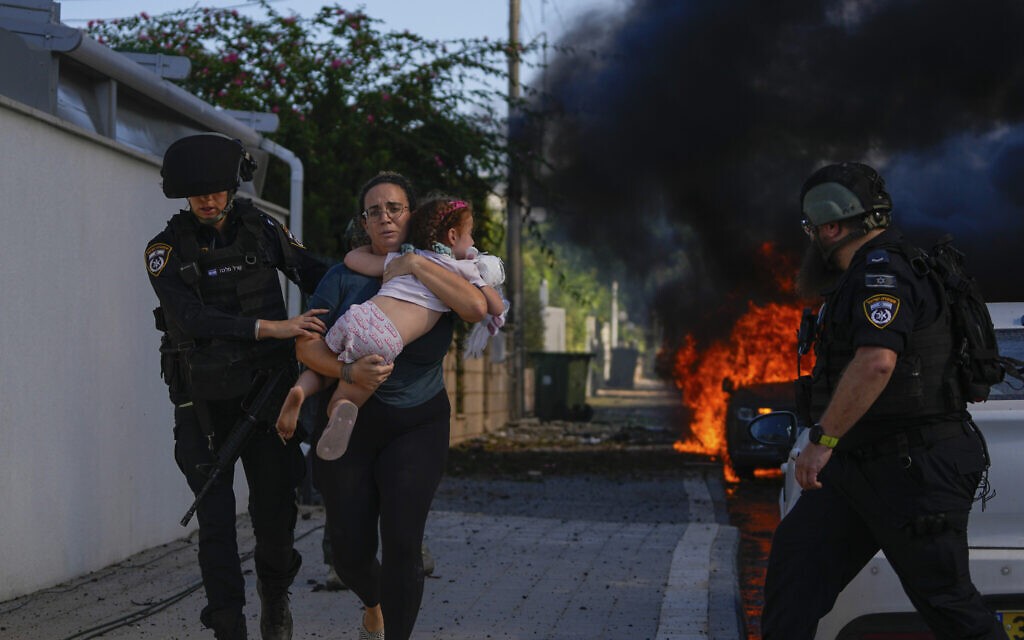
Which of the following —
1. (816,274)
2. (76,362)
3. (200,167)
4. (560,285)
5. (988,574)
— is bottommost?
(988,574)

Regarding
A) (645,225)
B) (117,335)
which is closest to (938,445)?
(117,335)

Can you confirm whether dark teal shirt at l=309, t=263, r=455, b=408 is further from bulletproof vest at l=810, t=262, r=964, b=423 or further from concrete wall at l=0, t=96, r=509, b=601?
concrete wall at l=0, t=96, r=509, b=601

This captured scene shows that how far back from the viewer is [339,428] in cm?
427

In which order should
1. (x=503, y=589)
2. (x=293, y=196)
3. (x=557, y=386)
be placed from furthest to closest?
(x=557, y=386) → (x=293, y=196) → (x=503, y=589)

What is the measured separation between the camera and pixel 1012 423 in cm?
432

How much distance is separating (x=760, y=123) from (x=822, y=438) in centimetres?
1616

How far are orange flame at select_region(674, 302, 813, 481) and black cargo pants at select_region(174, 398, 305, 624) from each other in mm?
11277

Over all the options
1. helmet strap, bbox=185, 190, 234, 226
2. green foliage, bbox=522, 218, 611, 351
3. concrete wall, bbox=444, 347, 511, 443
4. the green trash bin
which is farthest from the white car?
the green trash bin

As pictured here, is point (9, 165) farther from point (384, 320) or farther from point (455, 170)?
point (455, 170)

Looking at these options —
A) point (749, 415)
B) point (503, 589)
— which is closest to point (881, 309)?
point (503, 589)

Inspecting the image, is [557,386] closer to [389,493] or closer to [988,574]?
[389,493]

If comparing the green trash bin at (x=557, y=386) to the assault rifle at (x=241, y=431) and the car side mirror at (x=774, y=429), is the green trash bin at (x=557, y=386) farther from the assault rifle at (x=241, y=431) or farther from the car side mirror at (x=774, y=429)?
the assault rifle at (x=241, y=431)

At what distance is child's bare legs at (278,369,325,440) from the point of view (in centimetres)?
434

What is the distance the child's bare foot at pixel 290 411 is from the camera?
14.2ft
